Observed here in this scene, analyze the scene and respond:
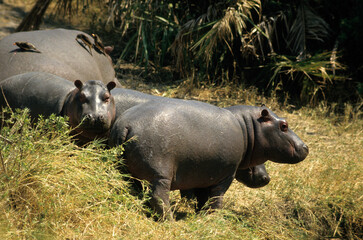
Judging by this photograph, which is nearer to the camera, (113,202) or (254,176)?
(113,202)

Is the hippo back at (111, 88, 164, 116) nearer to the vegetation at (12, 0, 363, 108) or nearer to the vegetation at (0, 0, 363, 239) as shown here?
the vegetation at (0, 0, 363, 239)

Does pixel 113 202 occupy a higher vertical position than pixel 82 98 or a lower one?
lower

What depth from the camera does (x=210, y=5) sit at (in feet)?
30.0

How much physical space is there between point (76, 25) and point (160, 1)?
9.20ft

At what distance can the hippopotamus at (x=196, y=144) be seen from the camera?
4129mm

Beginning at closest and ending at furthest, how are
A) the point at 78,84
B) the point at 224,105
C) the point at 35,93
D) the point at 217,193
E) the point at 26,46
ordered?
1. the point at 217,193
2. the point at 78,84
3. the point at 35,93
4. the point at 26,46
5. the point at 224,105

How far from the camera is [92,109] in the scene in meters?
4.56

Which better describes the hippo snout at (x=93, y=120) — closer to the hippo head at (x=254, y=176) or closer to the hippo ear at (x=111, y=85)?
the hippo ear at (x=111, y=85)

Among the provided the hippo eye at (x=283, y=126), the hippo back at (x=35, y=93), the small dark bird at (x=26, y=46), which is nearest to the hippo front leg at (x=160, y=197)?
the hippo eye at (x=283, y=126)

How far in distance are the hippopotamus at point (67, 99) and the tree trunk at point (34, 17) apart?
359cm

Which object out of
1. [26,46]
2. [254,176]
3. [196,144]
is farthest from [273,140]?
[26,46]

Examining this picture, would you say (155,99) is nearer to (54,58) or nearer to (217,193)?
(217,193)

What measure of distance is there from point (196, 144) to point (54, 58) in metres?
2.91

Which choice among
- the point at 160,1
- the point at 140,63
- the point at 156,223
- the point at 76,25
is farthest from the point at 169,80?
the point at 156,223
